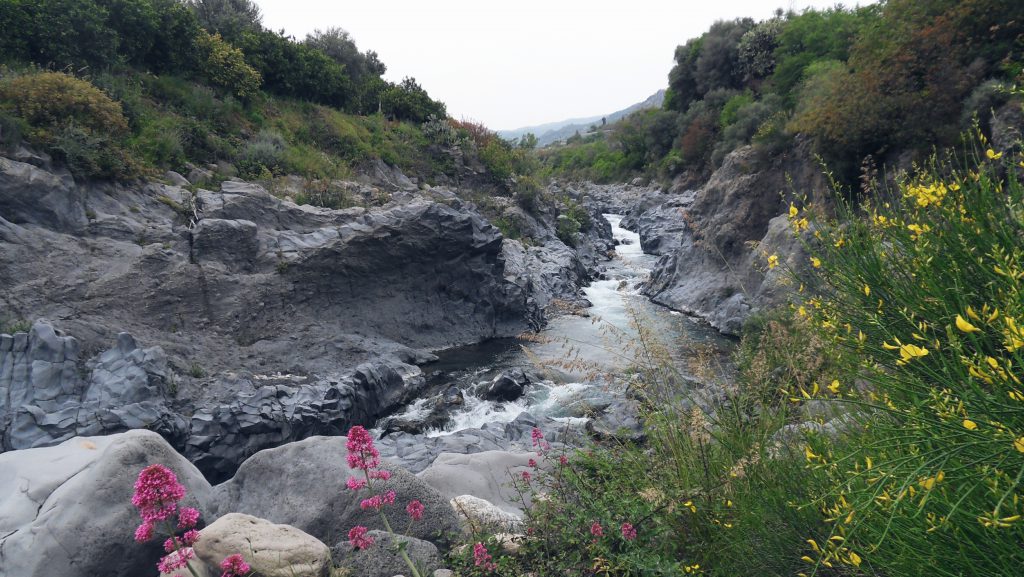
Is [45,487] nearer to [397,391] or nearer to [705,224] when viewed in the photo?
[397,391]

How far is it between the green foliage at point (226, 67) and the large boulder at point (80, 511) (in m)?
19.2

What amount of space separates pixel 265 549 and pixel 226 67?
2174 centimetres

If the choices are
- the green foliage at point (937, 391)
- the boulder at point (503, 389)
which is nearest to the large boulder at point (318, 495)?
the green foliage at point (937, 391)

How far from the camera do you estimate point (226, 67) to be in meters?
19.6

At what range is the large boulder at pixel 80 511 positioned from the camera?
355 centimetres

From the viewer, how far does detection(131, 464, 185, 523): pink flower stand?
2023 mm

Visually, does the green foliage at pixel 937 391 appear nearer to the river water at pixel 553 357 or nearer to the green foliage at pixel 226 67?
the river water at pixel 553 357

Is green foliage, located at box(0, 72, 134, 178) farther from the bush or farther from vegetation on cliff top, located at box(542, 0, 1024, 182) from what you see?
vegetation on cliff top, located at box(542, 0, 1024, 182)

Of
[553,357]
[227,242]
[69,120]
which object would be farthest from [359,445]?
[69,120]

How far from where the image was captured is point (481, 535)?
125 inches

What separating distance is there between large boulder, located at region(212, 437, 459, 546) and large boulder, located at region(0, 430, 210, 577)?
1.44 ft

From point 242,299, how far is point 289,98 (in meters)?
14.8

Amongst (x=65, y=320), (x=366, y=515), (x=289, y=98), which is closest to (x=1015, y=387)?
(x=366, y=515)

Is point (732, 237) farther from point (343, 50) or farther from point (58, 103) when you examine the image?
point (343, 50)
